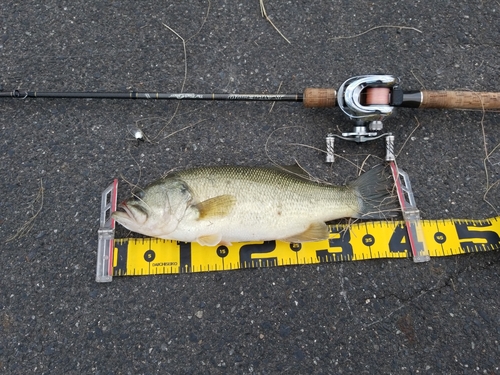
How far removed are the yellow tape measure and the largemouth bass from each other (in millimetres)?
184

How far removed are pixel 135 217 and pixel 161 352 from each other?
3.32 ft

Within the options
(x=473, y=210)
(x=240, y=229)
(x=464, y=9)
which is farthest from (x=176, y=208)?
(x=464, y=9)

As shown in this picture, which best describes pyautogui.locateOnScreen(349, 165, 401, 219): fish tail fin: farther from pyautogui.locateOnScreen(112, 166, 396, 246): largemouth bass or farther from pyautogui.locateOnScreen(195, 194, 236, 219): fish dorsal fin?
pyautogui.locateOnScreen(195, 194, 236, 219): fish dorsal fin

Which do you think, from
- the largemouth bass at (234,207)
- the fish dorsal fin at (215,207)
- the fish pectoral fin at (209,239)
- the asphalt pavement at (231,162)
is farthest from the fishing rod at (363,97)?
the fish pectoral fin at (209,239)

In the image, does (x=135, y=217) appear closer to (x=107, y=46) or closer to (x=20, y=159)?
(x=20, y=159)

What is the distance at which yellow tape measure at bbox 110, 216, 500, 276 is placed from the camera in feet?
9.20

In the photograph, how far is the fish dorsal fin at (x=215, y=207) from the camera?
257cm

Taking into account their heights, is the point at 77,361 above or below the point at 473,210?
below

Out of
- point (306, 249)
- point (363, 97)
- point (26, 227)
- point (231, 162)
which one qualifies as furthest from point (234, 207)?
point (26, 227)

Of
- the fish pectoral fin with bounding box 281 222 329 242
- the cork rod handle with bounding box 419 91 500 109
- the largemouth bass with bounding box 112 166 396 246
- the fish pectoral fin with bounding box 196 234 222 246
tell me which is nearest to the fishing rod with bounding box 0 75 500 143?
the cork rod handle with bounding box 419 91 500 109

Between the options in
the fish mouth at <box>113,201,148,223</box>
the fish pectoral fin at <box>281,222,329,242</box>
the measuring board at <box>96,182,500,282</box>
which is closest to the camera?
the fish mouth at <box>113,201,148,223</box>

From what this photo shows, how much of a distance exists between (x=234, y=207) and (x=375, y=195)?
1.11 meters

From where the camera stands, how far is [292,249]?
9.36 ft

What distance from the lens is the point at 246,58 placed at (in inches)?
130
